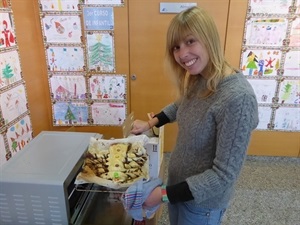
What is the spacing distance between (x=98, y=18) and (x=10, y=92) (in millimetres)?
950

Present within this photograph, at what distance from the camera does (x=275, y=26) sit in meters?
2.13

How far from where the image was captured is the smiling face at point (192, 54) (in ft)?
2.56

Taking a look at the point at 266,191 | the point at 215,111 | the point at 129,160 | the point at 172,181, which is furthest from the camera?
the point at 266,191

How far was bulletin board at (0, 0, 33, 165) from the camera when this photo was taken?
1712 millimetres

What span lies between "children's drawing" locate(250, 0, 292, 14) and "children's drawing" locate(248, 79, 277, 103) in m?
0.60

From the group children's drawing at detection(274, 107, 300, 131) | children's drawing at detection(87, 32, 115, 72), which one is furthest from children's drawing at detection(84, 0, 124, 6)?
children's drawing at detection(274, 107, 300, 131)

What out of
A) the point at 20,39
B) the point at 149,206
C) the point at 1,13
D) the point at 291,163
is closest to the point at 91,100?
the point at 20,39

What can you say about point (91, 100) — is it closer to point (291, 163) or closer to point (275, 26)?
point (275, 26)

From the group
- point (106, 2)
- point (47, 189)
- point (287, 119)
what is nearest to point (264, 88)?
point (287, 119)

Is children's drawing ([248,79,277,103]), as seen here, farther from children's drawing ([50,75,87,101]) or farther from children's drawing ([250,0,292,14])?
children's drawing ([50,75,87,101])

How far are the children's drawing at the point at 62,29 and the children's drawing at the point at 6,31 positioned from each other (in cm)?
42

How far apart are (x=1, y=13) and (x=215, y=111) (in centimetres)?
167

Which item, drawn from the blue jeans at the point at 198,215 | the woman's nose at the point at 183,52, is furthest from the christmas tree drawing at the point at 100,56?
the blue jeans at the point at 198,215

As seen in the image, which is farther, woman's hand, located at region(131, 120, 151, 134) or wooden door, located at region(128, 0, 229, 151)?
wooden door, located at region(128, 0, 229, 151)
